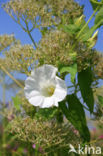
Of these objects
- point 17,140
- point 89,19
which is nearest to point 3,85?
point 17,140

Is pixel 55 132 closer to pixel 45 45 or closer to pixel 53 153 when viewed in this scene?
pixel 53 153

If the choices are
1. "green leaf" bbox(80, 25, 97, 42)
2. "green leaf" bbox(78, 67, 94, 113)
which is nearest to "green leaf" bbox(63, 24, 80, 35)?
"green leaf" bbox(80, 25, 97, 42)

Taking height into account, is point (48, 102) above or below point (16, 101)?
below

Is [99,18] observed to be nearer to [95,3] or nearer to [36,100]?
[95,3]

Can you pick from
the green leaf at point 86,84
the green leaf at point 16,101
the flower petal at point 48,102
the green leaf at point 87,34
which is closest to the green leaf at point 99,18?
the green leaf at point 87,34

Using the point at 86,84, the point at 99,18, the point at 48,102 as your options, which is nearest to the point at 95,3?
the point at 99,18

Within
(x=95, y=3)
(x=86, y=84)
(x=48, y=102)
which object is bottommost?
(x=48, y=102)
